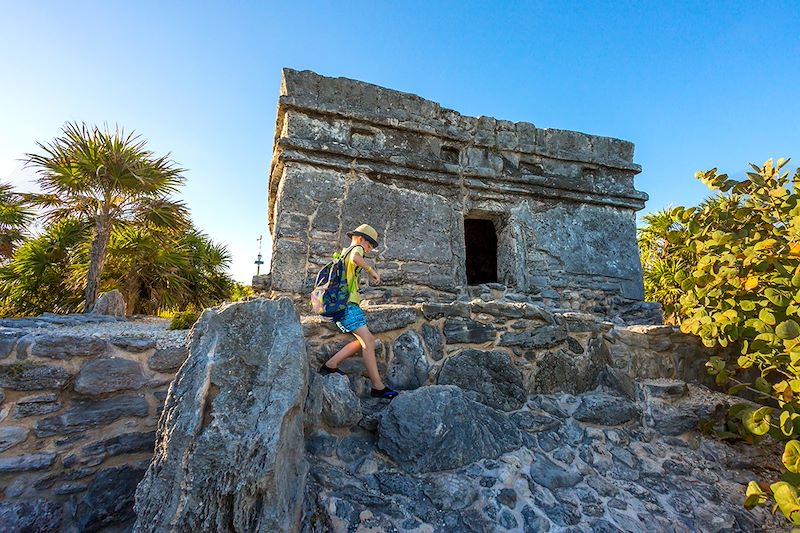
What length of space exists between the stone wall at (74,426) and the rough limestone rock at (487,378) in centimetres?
181

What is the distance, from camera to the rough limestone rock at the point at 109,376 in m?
2.21

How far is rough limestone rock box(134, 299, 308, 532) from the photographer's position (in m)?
1.41

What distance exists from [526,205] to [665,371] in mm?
2987

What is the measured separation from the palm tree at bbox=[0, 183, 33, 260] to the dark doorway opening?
9442 millimetres

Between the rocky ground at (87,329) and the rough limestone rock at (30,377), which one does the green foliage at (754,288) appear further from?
the rough limestone rock at (30,377)

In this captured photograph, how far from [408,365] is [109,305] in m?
5.12

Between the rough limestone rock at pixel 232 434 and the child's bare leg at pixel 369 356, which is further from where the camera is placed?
the child's bare leg at pixel 369 356

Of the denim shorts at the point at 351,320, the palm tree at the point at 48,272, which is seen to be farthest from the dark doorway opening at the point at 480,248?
the palm tree at the point at 48,272

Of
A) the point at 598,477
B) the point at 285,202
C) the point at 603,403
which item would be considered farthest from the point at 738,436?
the point at 285,202

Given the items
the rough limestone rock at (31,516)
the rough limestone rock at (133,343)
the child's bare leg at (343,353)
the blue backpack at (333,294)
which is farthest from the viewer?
the blue backpack at (333,294)

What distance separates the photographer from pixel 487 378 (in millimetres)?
2684

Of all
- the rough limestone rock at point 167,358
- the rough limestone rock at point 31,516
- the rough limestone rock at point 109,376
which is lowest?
the rough limestone rock at point 31,516

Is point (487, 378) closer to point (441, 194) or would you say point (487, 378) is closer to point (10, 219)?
point (441, 194)

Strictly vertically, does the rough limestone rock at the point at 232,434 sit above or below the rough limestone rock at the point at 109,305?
below
